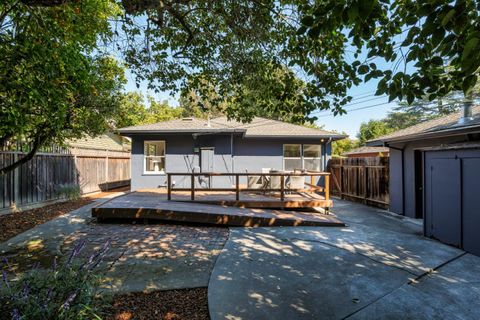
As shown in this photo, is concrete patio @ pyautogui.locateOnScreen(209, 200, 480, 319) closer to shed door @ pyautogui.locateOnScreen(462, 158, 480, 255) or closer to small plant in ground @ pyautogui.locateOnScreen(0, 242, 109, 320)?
shed door @ pyautogui.locateOnScreen(462, 158, 480, 255)

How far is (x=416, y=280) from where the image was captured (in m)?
3.68

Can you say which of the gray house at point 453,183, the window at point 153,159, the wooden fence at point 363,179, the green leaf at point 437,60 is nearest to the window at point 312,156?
the wooden fence at point 363,179

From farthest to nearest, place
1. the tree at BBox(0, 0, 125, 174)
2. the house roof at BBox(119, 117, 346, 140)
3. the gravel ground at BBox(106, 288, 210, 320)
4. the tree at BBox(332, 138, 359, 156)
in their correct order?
the tree at BBox(332, 138, 359, 156) → the house roof at BBox(119, 117, 346, 140) → the tree at BBox(0, 0, 125, 174) → the gravel ground at BBox(106, 288, 210, 320)

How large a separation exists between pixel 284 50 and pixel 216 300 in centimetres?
401

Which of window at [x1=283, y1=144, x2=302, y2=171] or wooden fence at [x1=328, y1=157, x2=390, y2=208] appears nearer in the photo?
wooden fence at [x1=328, y1=157, x2=390, y2=208]

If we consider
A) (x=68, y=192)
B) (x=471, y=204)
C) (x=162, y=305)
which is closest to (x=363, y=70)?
(x=162, y=305)

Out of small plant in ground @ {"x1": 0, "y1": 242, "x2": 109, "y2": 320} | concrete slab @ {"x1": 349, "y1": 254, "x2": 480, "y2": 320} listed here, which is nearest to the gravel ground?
small plant in ground @ {"x1": 0, "y1": 242, "x2": 109, "y2": 320}

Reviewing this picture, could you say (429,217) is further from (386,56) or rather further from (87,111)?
(87,111)

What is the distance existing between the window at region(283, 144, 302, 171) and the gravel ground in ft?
34.2

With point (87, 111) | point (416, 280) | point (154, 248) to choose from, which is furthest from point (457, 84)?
point (87, 111)

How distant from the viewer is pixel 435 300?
3180mm

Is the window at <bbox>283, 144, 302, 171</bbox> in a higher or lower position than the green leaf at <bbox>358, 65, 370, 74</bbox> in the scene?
lower

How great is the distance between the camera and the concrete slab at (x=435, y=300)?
2881 millimetres

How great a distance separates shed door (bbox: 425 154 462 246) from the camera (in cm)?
526
